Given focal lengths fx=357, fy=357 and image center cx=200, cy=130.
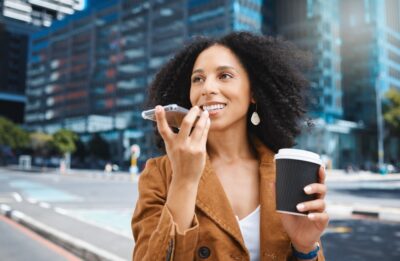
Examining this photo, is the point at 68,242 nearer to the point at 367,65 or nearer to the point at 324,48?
the point at 324,48

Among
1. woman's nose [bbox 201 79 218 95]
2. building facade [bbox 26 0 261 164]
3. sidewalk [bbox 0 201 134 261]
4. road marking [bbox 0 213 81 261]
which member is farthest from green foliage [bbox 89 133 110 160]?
woman's nose [bbox 201 79 218 95]

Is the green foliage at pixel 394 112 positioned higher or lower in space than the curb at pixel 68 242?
higher

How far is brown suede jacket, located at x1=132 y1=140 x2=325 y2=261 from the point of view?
53.8 inches

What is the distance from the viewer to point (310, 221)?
4.83ft

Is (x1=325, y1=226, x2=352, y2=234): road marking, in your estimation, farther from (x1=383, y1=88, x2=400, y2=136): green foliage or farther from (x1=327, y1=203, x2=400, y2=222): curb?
(x1=383, y1=88, x2=400, y2=136): green foliage

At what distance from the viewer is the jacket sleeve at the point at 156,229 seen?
1.36m

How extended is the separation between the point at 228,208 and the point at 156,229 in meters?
0.36

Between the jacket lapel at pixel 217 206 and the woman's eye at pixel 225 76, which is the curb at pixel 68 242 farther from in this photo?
the woman's eye at pixel 225 76

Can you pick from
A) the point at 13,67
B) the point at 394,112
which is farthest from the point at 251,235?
the point at 13,67

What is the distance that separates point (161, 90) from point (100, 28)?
82106 millimetres

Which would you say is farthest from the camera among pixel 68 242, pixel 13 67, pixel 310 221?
pixel 13 67

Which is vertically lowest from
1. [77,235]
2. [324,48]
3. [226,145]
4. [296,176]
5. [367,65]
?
[77,235]

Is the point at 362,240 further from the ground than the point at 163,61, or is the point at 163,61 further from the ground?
the point at 163,61

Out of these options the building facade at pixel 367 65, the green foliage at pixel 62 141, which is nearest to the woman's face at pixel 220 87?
the green foliage at pixel 62 141
